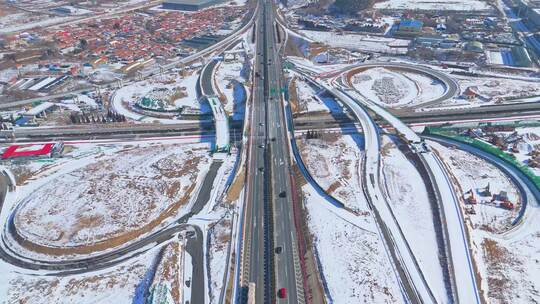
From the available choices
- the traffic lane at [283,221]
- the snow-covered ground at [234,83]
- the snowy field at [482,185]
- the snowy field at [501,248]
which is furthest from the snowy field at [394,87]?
the snowy field at [501,248]

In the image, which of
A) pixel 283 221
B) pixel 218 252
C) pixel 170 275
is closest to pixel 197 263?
pixel 218 252

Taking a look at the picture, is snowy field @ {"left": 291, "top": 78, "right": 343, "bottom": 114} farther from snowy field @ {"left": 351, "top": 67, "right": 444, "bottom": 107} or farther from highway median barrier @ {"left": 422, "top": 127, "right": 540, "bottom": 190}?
highway median barrier @ {"left": 422, "top": 127, "right": 540, "bottom": 190}

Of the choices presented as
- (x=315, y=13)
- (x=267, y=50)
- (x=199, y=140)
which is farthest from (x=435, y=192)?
(x=315, y=13)

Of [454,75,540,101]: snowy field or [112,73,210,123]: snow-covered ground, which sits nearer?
[112,73,210,123]: snow-covered ground

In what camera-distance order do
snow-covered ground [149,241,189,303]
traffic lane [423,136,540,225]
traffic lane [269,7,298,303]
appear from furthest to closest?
traffic lane [423,136,540,225] < traffic lane [269,7,298,303] < snow-covered ground [149,241,189,303]

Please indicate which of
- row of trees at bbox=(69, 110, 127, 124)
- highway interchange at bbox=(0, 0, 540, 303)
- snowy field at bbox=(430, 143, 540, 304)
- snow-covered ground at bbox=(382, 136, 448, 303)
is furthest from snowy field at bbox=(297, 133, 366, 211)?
row of trees at bbox=(69, 110, 127, 124)

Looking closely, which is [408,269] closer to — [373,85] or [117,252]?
[117,252]
